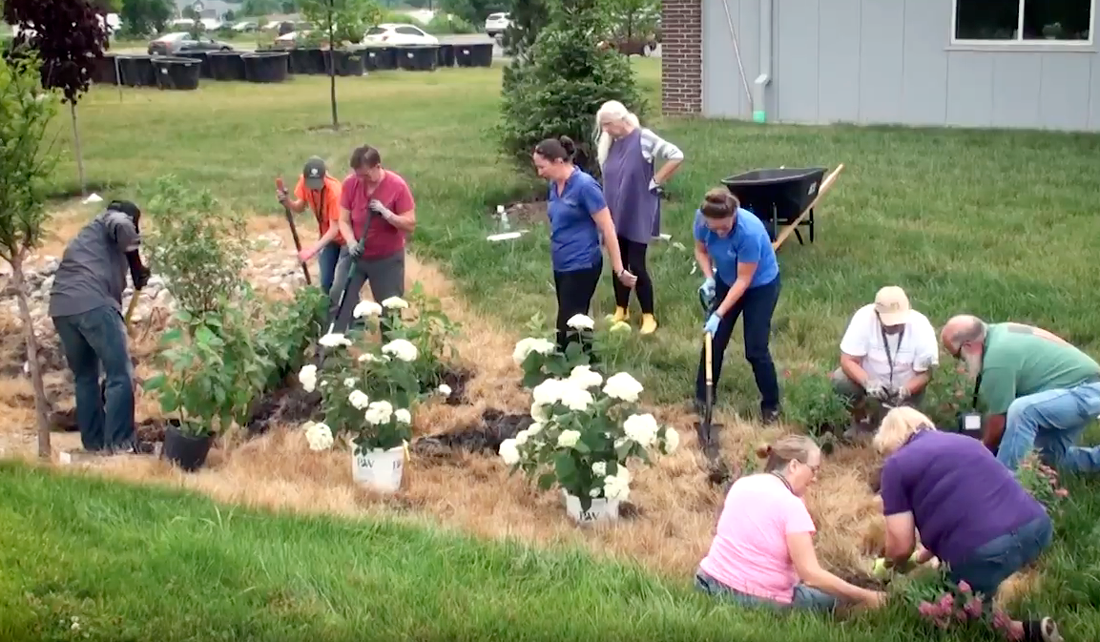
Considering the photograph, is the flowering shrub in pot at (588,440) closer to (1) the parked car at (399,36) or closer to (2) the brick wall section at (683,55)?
(2) the brick wall section at (683,55)

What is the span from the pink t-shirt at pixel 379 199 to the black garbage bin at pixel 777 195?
2977mm

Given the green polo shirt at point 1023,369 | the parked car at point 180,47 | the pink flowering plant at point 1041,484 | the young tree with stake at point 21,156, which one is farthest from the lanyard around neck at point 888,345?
the parked car at point 180,47

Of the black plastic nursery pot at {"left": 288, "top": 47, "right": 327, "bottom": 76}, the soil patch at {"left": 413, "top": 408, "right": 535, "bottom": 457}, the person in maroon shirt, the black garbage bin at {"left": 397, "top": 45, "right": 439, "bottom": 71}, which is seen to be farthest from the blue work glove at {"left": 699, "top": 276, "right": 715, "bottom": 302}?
the black garbage bin at {"left": 397, "top": 45, "right": 439, "bottom": 71}

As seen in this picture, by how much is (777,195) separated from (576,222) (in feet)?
8.89

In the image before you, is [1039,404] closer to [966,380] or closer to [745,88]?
[966,380]

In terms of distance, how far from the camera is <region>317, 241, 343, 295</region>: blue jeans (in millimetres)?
9078

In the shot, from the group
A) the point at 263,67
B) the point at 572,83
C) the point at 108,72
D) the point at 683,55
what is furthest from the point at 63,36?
the point at 108,72

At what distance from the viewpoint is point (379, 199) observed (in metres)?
8.50

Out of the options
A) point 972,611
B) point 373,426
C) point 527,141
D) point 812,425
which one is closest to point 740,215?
point 812,425

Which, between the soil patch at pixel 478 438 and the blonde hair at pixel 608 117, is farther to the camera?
the blonde hair at pixel 608 117

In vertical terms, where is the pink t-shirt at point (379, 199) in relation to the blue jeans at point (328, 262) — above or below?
above

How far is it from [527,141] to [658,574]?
8.67m

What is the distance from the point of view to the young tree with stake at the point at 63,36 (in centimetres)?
1490

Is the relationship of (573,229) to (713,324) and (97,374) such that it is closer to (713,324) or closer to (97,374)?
(713,324)
